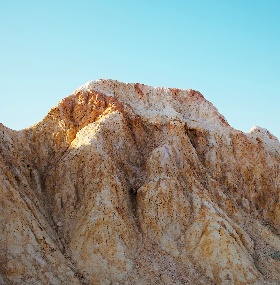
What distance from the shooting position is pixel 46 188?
37250 mm

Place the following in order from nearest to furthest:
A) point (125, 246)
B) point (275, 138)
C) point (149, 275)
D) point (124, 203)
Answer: point (149, 275) → point (125, 246) → point (124, 203) → point (275, 138)

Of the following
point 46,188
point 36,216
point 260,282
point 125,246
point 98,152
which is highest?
point 98,152

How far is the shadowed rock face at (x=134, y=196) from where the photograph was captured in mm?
31281

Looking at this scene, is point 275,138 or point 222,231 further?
point 275,138

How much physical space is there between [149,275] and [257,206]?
18.4 metres

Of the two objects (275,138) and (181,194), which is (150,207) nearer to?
(181,194)

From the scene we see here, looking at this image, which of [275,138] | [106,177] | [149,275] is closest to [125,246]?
[149,275]

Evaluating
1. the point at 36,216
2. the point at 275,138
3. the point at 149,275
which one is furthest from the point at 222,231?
the point at 275,138

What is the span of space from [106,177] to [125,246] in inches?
256

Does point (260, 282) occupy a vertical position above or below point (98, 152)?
below

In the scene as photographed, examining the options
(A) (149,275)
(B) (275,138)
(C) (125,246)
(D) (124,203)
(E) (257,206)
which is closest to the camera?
(A) (149,275)

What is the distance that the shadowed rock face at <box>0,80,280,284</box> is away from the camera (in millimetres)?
31281

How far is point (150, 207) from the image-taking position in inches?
1467

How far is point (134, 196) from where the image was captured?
127 ft
